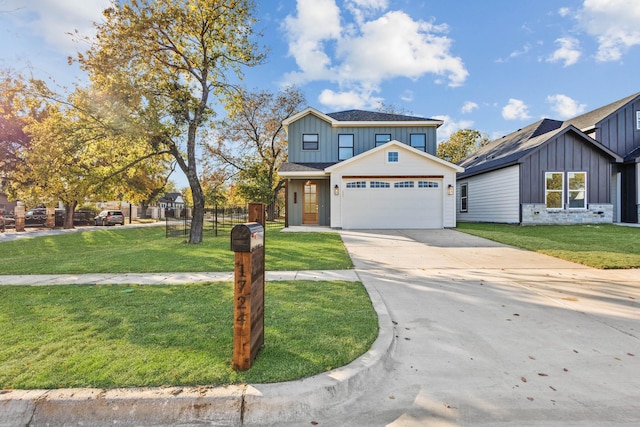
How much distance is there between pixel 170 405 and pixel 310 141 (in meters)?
17.0

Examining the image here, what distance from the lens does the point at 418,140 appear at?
59.2ft

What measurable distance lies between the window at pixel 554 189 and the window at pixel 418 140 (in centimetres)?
646

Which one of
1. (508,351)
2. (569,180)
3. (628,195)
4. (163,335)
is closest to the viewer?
(508,351)

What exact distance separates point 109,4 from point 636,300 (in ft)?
50.4

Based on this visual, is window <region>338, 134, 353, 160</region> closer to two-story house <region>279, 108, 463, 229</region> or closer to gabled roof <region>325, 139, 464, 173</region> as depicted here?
two-story house <region>279, 108, 463, 229</region>

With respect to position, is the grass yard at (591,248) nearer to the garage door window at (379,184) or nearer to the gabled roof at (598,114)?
the garage door window at (379,184)

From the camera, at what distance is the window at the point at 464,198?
20.2m

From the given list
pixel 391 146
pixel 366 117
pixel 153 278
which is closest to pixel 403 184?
pixel 391 146

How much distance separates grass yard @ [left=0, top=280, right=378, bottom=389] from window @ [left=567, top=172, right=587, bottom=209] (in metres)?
16.1

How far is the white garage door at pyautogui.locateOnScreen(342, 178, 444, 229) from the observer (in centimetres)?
1525

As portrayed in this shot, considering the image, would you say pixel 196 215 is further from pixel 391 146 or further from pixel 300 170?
pixel 391 146

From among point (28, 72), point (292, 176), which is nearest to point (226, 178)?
point (292, 176)

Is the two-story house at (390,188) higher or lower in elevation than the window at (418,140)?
lower

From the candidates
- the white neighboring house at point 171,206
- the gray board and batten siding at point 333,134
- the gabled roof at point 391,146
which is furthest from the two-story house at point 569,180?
the white neighboring house at point 171,206
